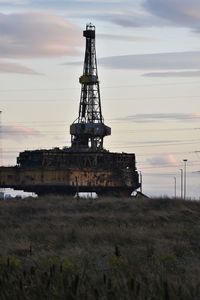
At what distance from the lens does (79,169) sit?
429 feet

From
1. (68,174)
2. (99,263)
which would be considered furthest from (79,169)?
(99,263)

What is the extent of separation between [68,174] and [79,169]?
2338mm

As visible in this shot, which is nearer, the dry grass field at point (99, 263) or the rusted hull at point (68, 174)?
the dry grass field at point (99, 263)

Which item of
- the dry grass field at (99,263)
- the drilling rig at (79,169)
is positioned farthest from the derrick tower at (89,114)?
the dry grass field at (99,263)

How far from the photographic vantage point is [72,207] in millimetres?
70625

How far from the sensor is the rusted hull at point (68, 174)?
130m

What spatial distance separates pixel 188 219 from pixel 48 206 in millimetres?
23205

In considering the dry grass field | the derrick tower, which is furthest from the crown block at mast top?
the dry grass field

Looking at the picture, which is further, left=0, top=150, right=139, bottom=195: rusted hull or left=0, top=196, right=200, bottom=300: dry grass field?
left=0, top=150, right=139, bottom=195: rusted hull

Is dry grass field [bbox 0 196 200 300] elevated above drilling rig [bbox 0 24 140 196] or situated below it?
below

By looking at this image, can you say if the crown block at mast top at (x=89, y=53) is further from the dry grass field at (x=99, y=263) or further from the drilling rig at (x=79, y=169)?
the dry grass field at (x=99, y=263)

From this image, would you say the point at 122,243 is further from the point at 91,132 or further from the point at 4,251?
the point at 91,132

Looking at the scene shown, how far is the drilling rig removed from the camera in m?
130

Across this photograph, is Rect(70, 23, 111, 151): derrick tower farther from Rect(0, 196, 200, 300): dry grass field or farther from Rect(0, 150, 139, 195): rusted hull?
Rect(0, 196, 200, 300): dry grass field
